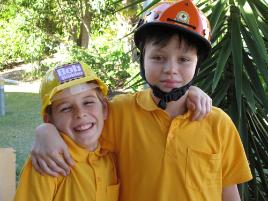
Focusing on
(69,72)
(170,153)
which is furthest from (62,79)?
(170,153)

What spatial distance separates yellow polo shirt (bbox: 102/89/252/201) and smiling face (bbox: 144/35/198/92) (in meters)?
0.14

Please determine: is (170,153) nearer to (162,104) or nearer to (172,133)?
(172,133)

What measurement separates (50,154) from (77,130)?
16 cm

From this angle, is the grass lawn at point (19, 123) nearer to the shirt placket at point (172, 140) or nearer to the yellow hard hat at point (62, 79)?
the yellow hard hat at point (62, 79)

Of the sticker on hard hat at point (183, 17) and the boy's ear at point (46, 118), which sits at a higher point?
the sticker on hard hat at point (183, 17)

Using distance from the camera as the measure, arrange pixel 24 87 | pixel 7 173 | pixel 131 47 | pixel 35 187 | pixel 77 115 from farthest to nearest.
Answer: pixel 24 87 → pixel 131 47 → pixel 7 173 → pixel 77 115 → pixel 35 187

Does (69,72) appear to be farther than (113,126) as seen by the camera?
No

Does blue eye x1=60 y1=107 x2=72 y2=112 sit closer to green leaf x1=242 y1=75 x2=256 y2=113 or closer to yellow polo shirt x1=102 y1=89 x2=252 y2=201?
yellow polo shirt x1=102 y1=89 x2=252 y2=201

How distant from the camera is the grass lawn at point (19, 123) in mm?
6984

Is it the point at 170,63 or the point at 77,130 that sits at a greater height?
the point at 170,63

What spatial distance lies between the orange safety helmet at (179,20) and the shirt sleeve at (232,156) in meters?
0.36

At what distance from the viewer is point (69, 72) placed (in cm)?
193

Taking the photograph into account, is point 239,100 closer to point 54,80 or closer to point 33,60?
point 54,80

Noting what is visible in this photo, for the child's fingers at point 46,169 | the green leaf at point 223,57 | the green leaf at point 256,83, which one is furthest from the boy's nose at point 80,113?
the green leaf at point 256,83
